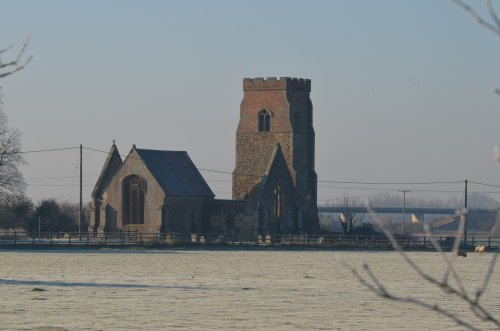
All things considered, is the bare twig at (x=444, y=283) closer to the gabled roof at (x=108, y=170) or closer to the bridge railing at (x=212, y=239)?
the bridge railing at (x=212, y=239)

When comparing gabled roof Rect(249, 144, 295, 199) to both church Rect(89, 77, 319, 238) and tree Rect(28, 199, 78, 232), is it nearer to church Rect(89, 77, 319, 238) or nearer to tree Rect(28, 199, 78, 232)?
church Rect(89, 77, 319, 238)

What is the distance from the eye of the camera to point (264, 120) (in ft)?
360

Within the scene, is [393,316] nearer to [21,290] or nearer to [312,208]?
[21,290]

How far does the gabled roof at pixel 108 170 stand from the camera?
9775 centimetres

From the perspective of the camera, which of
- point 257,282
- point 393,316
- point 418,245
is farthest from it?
point 418,245

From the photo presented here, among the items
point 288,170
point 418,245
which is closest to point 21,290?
point 418,245

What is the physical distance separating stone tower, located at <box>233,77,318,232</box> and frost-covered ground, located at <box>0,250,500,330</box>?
59.3 meters

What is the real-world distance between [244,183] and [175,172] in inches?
449

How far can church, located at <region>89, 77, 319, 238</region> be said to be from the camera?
3674 inches

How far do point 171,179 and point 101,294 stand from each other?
6665 cm

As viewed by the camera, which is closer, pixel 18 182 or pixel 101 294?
pixel 101 294

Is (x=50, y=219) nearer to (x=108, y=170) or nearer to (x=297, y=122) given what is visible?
(x=108, y=170)

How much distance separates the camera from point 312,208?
104 m

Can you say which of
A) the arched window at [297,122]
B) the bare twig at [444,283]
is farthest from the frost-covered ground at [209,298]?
the arched window at [297,122]
